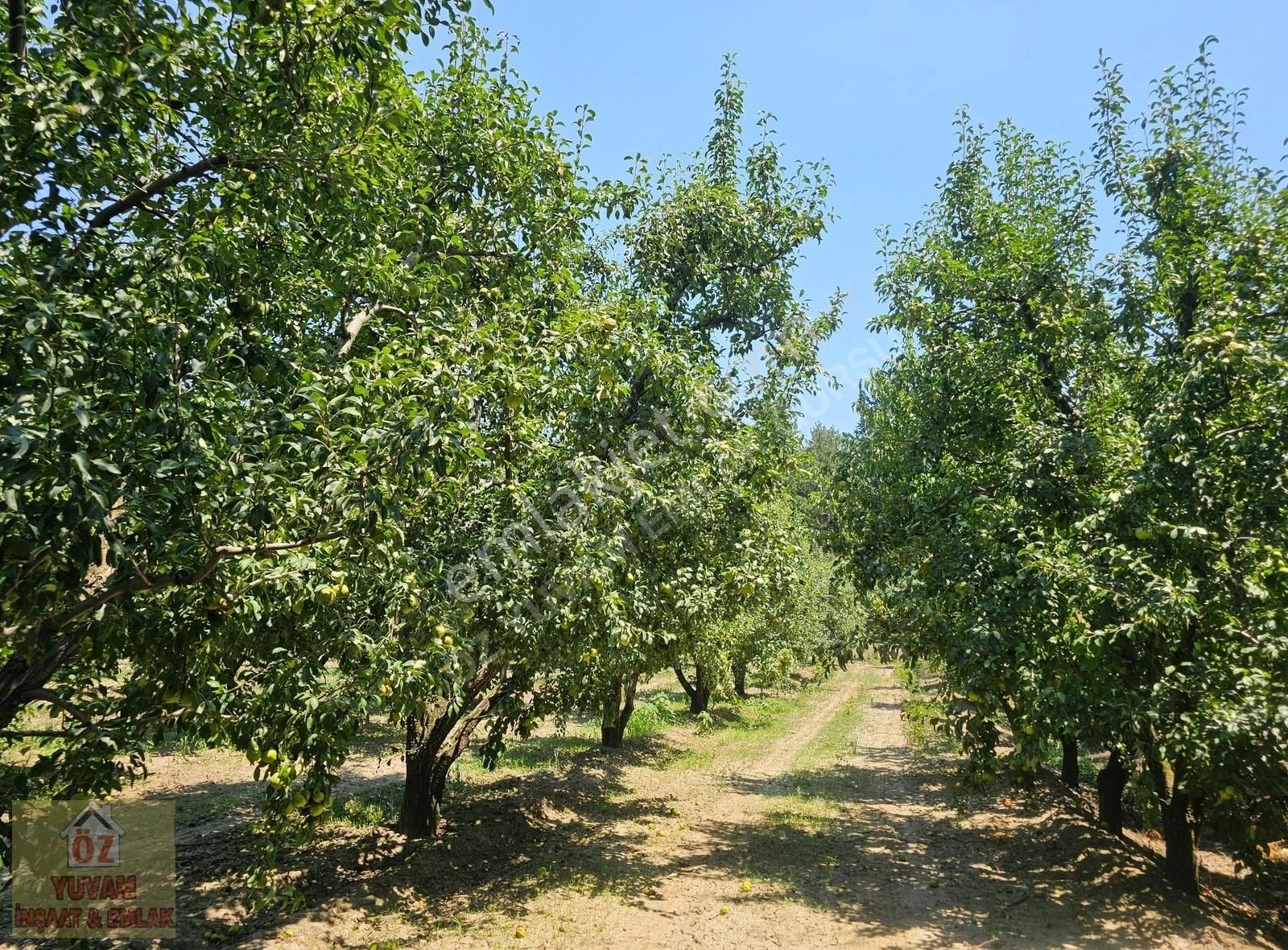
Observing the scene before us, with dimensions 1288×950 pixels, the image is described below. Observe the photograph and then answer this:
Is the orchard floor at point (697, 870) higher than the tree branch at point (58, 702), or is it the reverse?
the tree branch at point (58, 702)

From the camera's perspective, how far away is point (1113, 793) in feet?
35.1

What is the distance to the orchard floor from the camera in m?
7.47

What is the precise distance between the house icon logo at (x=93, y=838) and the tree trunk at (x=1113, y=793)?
12165 millimetres

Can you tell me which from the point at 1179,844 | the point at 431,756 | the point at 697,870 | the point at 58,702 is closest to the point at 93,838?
the point at 58,702

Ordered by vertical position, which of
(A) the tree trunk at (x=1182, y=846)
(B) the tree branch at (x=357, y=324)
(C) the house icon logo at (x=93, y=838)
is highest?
(B) the tree branch at (x=357, y=324)

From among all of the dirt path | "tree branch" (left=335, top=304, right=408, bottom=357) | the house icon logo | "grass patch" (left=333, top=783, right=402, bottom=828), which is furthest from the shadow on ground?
"tree branch" (left=335, top=304, right=408, bottom=357)

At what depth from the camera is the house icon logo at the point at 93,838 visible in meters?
5.87

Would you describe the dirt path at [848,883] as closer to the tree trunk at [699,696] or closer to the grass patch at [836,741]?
the grass patch at [836,741]

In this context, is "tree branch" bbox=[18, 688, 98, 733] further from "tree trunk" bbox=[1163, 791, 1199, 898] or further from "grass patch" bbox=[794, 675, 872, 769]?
"grass patch" bbox=[794, 675, 872, 769]

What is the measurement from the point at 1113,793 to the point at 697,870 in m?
6.30

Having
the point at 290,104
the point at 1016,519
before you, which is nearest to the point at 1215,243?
the point at 1016,519

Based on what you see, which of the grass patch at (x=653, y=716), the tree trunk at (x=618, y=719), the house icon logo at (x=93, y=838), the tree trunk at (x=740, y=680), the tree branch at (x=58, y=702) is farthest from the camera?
the tree trunk at (x=740, y=680)

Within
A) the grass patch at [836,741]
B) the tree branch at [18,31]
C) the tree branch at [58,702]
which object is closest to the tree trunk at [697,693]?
the grass patch at [836,741]

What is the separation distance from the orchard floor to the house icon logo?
3.80ft
